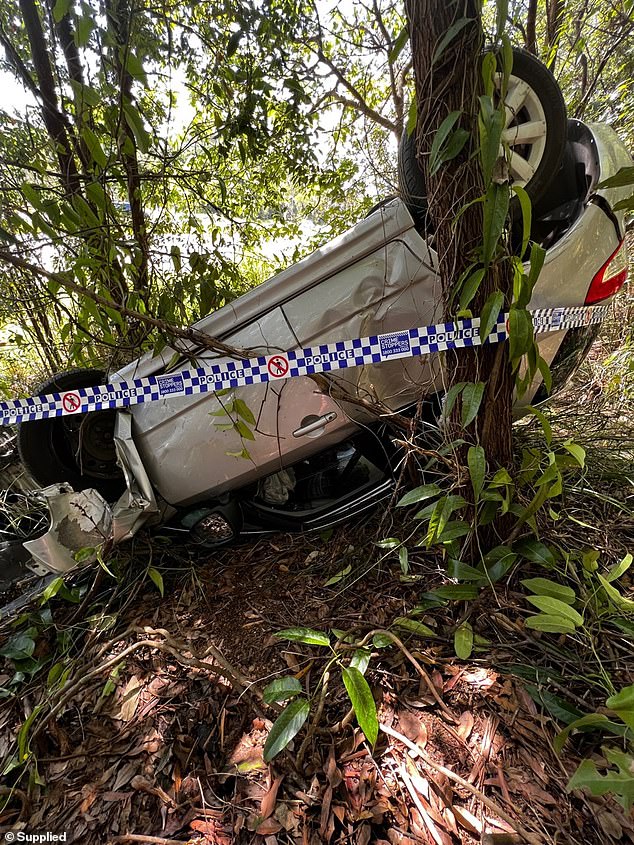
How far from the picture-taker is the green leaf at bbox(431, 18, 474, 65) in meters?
1.05

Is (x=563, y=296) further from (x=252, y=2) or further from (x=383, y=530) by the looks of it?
(x=252, y=2)

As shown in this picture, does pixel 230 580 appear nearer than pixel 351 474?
Yes

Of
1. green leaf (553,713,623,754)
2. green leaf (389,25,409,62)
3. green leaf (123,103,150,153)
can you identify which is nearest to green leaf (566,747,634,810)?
green leaf (553,713,623,754)

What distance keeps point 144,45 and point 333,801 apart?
12.1 feet

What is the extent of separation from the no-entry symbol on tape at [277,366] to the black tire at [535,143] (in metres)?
0.86

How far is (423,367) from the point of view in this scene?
1897 millimetres

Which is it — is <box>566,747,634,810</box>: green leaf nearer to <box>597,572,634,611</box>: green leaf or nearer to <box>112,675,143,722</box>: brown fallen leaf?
<box>597,572,634,611</box>: green leaf

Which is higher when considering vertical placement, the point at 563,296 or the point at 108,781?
the point at 563,296

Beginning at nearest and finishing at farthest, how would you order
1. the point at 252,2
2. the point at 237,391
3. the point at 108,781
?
the point at 108,781
the point at 237,391
the point at 252,2

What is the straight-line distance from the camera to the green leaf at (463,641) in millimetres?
1309

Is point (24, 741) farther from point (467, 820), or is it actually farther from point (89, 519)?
point (467, 820)

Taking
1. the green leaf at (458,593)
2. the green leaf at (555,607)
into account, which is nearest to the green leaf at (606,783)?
the green leaf at (555,607)

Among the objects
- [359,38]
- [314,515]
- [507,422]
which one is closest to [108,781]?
[314,515]

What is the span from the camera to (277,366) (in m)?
1.77
